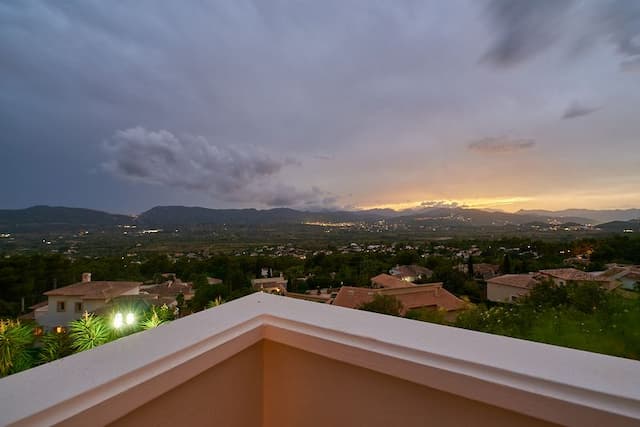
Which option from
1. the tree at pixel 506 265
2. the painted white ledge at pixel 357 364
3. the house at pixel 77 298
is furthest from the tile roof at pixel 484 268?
the painted white ledge at pixel 357 364

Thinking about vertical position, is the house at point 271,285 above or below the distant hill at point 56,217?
below

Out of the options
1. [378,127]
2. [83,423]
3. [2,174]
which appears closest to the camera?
[83,423]

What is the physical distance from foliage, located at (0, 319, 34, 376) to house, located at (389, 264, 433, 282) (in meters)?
7.55

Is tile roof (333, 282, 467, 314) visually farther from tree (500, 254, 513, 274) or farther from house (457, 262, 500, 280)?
tree (500, 254, 513, 274)

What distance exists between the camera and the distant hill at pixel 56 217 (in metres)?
11.7

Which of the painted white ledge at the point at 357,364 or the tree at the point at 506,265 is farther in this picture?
the tree at the point at 506,265

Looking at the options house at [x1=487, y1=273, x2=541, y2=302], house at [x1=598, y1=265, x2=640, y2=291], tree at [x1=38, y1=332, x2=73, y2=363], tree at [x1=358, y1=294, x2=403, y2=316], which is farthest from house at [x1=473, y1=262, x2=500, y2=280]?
tree at [x1=38, y1=332, x2=73, y2=363]

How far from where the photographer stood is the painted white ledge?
404mm

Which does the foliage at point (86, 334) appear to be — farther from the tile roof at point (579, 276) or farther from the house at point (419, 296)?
the tile roof at point (579, 276)

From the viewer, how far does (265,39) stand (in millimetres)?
3932

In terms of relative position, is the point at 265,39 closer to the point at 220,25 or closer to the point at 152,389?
Answer: the point at 220,25

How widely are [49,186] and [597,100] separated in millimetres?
15525

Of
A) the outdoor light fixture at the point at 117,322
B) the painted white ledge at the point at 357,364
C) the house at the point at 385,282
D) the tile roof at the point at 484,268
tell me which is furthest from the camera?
the tile roof at the point at 484,268

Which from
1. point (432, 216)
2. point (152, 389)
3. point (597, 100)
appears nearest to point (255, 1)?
point (152, 389)
